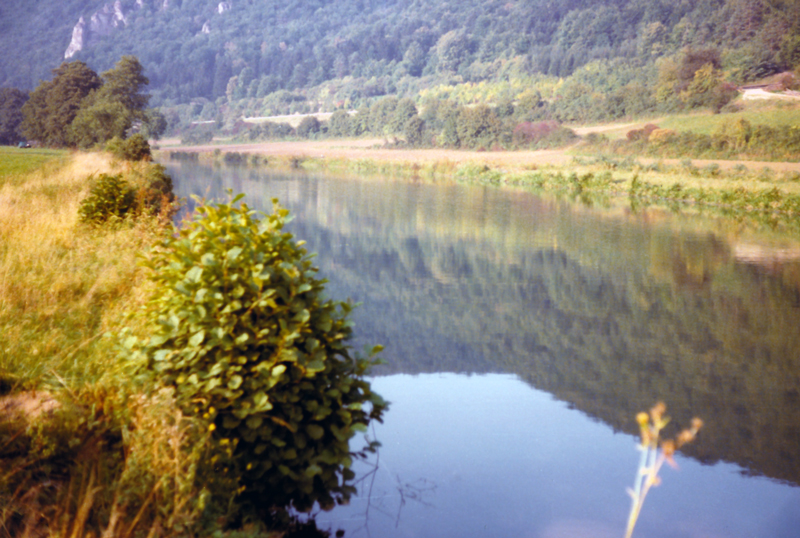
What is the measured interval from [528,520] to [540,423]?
1.49m

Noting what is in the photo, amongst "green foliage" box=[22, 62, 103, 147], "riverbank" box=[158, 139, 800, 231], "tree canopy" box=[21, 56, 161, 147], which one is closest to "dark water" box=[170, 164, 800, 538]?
"riverbank" box=[158, 139, 800, 231]

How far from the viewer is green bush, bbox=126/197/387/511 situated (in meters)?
3.23

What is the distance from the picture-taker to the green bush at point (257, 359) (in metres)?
3.23

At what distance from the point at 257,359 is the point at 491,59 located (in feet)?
436

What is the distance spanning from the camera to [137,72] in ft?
150

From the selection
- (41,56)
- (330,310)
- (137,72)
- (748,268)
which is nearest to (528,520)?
(330,310)

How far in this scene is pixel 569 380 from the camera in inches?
257

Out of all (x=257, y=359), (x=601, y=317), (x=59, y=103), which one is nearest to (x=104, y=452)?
(x=257, y=359)

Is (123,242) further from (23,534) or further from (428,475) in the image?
(23,534)

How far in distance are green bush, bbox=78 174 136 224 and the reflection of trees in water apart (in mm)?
3651

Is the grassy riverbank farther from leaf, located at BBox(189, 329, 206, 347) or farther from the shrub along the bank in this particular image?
the shrub along the bank

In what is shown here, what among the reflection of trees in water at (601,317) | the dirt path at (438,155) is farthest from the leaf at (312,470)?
the dirt path at (438,155)

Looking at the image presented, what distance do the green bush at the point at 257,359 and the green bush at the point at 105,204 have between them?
7.68 m

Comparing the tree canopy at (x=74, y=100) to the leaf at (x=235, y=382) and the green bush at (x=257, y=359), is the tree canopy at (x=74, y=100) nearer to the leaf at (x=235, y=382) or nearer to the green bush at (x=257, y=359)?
the green bush at (x=257, y=359)
